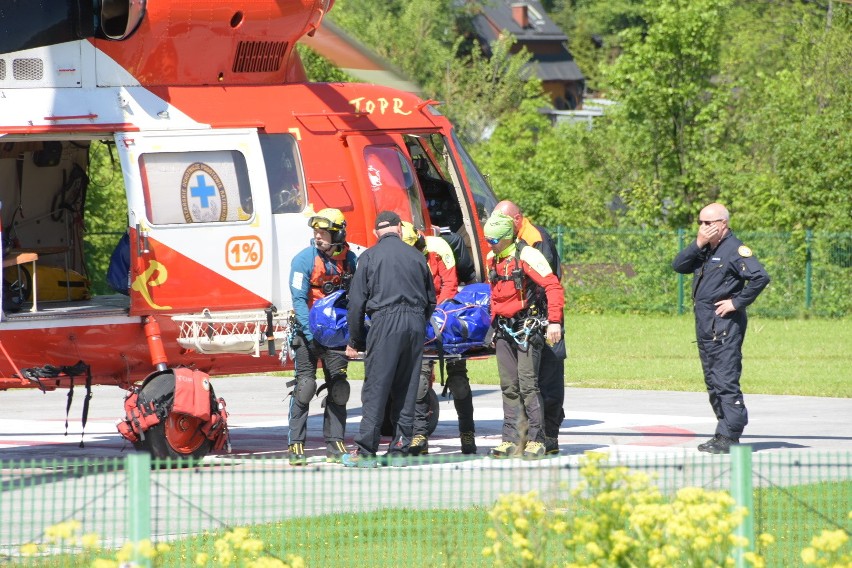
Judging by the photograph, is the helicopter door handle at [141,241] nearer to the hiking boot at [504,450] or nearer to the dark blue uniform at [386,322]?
the dark blue uniform at [386,322]

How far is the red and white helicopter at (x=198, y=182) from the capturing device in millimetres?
11172

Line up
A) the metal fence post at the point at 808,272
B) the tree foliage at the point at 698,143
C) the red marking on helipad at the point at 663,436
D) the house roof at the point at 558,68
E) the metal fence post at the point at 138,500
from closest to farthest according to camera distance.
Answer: the metal fence post at the point at 138,500 → the red marking on helipad at the point at 663,436 → the metal fence post at the point at 808,272 → the tree foliage at the point at 698,143 → the house roof at the point at 558,68

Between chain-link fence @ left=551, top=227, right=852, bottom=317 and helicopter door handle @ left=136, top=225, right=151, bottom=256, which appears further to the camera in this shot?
chain-link fence @ left=551, top=227, right=852, bottom=317

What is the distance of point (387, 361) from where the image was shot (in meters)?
10.5

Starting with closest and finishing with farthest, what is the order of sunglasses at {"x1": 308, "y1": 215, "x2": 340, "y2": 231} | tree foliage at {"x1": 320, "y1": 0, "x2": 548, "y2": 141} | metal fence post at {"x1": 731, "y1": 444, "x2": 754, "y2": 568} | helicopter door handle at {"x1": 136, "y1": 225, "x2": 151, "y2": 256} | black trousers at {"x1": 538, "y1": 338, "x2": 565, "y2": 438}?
metal fence post at {"x1": 731, "y1": 444, "x2": 754, "y2": 568}, sunglasses at {"x1": 308, "y1": 215, "x2": 340, "y2": 231}, helicopter door handle at {"x1": 136, "y1": 225, "x2": 151, "y2": 256}, black trousers at {"x1": 538, "y1": 338, "x2": 565, "y2": 438}, tree foliage at {"x1": 320, "y1": 0, "x2": 548, "y2": 141}

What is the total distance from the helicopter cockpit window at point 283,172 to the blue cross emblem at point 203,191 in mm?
513

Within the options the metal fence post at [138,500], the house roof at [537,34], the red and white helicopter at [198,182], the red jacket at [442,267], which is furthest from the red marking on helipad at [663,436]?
the house roof at [537,34]

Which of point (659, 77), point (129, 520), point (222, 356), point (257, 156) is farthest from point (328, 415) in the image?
point (659, 77)

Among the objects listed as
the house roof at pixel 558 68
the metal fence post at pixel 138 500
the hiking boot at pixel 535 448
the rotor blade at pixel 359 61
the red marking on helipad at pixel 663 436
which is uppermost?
the house roof at pixel 558 68

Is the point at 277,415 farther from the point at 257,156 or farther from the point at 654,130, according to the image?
the point at 654,130

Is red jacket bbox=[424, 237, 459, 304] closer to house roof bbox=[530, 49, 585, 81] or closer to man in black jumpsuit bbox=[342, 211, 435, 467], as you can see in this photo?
man in black jumpsuit bbox=[342, 211, 435, 467]

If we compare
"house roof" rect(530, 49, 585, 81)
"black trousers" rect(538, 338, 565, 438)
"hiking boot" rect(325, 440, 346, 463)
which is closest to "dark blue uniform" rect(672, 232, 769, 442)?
"black trousers" rect(538, 338, 565, 438)

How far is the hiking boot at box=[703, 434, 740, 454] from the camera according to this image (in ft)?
38.2

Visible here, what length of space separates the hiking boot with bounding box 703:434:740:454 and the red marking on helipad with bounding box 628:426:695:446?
2.83ft
